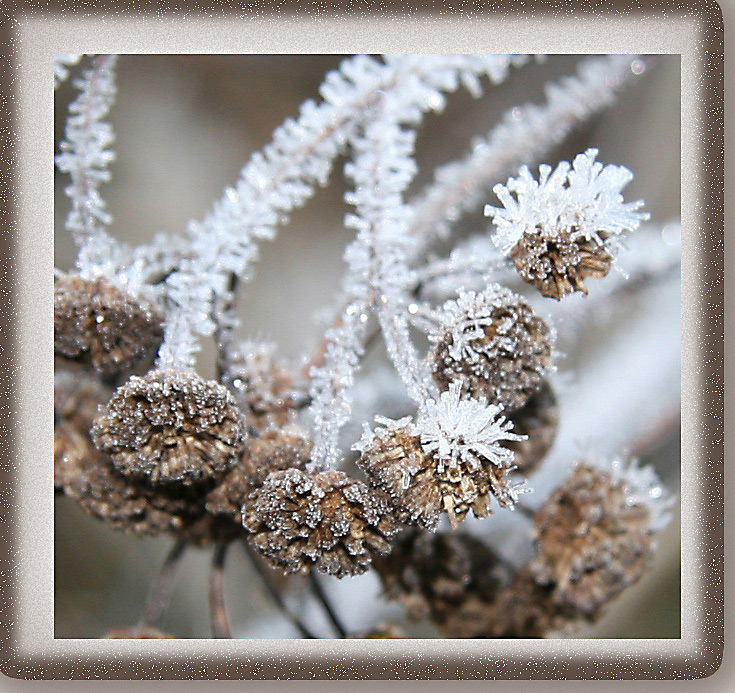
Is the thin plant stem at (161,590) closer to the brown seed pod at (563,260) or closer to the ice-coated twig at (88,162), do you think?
the ice-coated twig at (88,162)

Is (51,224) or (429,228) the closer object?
(51,224)

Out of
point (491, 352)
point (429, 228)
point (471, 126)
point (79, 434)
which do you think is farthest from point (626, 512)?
point (471, 126)

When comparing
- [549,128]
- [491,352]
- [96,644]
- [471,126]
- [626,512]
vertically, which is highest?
[471,126]

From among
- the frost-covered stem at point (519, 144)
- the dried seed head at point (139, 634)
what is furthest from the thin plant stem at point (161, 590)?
the frost-covered stem at point (519, 144)

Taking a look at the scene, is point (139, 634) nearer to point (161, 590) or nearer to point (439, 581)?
point (161, 590)

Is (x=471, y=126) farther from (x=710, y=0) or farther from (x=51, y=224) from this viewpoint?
(x=51, y=224)

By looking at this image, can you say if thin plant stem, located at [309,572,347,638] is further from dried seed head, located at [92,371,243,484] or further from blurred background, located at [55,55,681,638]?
dried seed head, located at [92,371,243,484]

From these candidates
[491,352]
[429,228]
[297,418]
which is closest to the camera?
[491,352]
